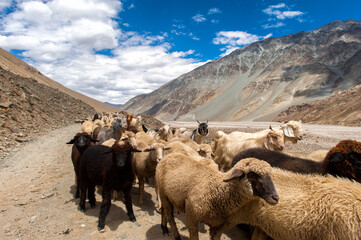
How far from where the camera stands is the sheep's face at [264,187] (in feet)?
11.6

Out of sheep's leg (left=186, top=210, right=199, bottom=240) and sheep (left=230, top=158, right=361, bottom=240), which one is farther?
sheep's leg (left=186, top=210, right=199, bottom=240)

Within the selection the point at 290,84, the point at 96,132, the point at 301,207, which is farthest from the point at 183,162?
the point at 290,84

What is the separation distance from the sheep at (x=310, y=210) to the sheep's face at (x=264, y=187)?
0.39 m

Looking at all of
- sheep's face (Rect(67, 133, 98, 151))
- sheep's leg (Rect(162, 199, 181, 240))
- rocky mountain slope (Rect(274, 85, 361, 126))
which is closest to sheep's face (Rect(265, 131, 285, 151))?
sheep's leg (Rect(162, 199, 181, 240))

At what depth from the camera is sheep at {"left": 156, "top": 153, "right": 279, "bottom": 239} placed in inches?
150

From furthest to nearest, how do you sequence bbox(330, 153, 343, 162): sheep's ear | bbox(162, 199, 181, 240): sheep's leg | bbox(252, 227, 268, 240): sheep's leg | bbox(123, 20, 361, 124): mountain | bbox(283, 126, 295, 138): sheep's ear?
1. bbox(123, 20, 361, 124): mountain
2. bbox(283, 126, 295, 138): sheep's ear
3. bbox(162, 199, 181, 240): sheep's leg
4. bbox(330, 153, 343, 162): sheep's ear
5. bbox(252, 227, 268, 240): sheep's leg

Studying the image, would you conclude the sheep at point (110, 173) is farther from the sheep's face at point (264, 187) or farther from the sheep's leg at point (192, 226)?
the sheep's face at point (264, 187)

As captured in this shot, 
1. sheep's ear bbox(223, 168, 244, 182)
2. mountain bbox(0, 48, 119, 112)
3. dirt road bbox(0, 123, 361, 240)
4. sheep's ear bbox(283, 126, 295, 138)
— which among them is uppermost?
mountain bbox(0, 48, 119, 112)

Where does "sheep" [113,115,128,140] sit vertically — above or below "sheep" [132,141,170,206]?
above

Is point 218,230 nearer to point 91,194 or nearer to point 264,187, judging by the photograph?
point 264,187

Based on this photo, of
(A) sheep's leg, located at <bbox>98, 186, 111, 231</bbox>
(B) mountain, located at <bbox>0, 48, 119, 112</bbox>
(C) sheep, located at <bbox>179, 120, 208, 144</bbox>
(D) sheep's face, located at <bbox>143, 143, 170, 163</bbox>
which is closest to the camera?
(A) sheep's leg, located at <bbox>98, 186, 111, 231</bbox>

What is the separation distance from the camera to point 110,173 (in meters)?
5.95

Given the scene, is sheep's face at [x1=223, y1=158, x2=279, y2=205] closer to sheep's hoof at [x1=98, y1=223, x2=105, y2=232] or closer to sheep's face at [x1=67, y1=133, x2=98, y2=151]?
sheep's hoof at [x1=98, y1=223, x2=105, y2=232]

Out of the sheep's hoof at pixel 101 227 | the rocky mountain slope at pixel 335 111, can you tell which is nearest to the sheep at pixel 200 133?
the sheep's hoof at pixel 101 227
